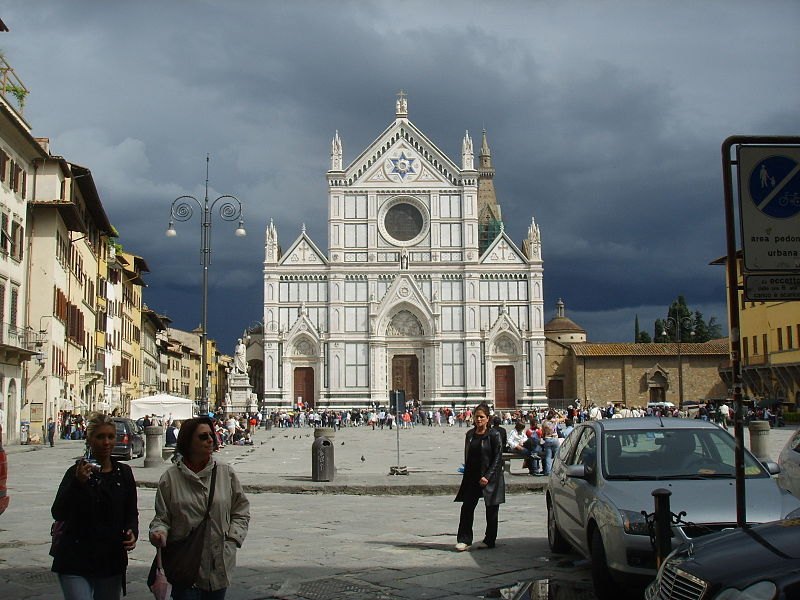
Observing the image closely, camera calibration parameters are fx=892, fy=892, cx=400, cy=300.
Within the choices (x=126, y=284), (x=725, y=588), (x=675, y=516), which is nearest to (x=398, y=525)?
(x=675, y=516)

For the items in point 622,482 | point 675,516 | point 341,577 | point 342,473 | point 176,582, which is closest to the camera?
point 176,582

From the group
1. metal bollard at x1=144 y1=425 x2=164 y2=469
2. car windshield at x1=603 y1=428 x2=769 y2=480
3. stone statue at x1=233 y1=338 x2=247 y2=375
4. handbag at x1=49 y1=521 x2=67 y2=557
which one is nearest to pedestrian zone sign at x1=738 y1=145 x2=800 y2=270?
car windshield at x1=603 y1=428 x2=769 y2=480

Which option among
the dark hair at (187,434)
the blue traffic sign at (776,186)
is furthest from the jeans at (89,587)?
the blue traffic sign at (776,186)

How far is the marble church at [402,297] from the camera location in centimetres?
6362

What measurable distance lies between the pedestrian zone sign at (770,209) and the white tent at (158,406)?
3243cm

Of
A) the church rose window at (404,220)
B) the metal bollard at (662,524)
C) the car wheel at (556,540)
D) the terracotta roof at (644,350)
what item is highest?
the church rose window at (404,220)

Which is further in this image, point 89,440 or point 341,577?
point 341,577

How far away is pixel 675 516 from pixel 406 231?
2338 inches

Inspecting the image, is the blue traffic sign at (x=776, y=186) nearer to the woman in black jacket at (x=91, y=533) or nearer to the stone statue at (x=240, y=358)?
the woman in black jacket at (x=91, y=533)

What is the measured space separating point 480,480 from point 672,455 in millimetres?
2213

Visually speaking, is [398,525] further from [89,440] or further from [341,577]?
[89,440]

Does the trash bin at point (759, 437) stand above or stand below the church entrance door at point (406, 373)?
below

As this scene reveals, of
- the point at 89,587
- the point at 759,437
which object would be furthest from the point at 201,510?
the point at 759,437

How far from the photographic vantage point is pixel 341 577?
830 cm
